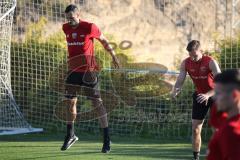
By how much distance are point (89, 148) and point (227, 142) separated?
18.7 ft

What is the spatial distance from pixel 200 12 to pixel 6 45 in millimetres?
7441

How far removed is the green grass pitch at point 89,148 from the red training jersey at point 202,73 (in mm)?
1093

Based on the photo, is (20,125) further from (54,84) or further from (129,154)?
(129,154)

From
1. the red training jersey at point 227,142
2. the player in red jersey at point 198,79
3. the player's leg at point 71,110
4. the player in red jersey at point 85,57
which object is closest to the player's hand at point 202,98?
the player in red jersey at point 198,79

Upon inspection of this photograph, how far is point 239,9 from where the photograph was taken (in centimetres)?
1570

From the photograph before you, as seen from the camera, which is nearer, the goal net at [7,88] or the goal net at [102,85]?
the goal net at [7,88]

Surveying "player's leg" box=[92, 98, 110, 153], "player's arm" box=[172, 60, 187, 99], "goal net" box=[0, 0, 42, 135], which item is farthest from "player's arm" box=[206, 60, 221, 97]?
"goal net" box=[0, 0, 42, 135]

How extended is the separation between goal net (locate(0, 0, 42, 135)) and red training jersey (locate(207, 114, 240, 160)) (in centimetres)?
703

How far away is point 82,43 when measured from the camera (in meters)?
8.37

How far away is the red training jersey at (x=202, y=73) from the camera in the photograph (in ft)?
25.7

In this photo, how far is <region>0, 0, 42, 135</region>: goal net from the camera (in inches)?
413

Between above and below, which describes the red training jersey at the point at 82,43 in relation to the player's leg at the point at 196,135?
above

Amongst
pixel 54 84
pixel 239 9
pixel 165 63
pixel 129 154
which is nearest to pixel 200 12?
pixel 239 9

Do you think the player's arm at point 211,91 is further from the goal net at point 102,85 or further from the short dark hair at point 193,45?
the goal net at point 102,85
